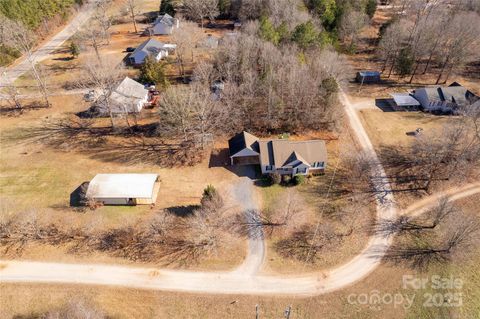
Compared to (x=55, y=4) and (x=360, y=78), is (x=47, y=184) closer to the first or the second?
(x=360, y=78)

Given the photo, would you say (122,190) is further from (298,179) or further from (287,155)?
(298,179)

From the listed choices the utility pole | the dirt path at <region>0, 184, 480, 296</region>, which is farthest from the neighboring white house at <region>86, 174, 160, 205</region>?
the utility pole

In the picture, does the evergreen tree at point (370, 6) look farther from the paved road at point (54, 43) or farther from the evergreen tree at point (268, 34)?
the paved road at point (54, 43)

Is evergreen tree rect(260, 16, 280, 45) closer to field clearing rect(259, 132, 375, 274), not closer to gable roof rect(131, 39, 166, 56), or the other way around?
field clearing rect(259, 132, 375, 274)

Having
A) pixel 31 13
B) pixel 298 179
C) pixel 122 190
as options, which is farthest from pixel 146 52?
pixel 298 179

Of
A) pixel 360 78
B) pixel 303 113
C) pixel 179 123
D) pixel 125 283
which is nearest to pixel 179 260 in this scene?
pixel 125 283

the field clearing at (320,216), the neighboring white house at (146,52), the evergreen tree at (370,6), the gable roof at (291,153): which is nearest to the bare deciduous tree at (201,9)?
the neighboring white house at (146,52)

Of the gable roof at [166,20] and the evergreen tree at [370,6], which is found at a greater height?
the evergreen tree at [370,6]
